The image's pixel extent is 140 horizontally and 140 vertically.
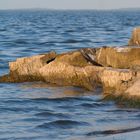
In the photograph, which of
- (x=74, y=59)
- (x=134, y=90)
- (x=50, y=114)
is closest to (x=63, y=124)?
(x=50, y=114)

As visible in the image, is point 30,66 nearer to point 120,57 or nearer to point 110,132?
point 120,57

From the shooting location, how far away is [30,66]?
73.7 feet

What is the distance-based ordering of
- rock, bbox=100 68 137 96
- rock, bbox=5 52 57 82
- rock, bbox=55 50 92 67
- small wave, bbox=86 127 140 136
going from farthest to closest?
rock, bbox=5 52 57 82, rock, bbox=55 50 92 67, rock, bbox=100 68 137 96, small wave, bbox=86 127 140 136

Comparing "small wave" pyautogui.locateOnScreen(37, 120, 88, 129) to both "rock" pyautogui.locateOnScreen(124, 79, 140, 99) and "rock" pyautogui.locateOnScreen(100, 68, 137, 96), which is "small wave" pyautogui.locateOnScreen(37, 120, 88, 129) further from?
"rock" pyautogui.locateOnScreen(100, 68, 137, 96)

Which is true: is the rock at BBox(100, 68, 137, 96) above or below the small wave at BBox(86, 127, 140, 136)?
above

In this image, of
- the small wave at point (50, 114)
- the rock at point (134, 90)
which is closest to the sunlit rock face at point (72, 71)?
the rock at point (134, 90)

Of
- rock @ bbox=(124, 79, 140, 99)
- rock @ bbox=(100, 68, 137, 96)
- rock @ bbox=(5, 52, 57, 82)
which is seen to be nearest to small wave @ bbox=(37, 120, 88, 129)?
rock @ bbox=(124, 79, 140, 99)

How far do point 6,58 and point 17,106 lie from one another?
→ 16038mm

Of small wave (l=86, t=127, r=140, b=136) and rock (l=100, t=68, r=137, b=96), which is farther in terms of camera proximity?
rock (l=100, t=68, r=137, b=96)

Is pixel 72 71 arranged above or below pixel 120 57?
below

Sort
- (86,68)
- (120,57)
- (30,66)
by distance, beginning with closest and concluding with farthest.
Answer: (86,68)
(120,57)
(30,66)

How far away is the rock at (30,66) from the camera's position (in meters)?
22.4

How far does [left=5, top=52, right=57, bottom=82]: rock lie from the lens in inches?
883

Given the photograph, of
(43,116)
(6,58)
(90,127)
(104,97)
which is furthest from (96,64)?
(6,58)
